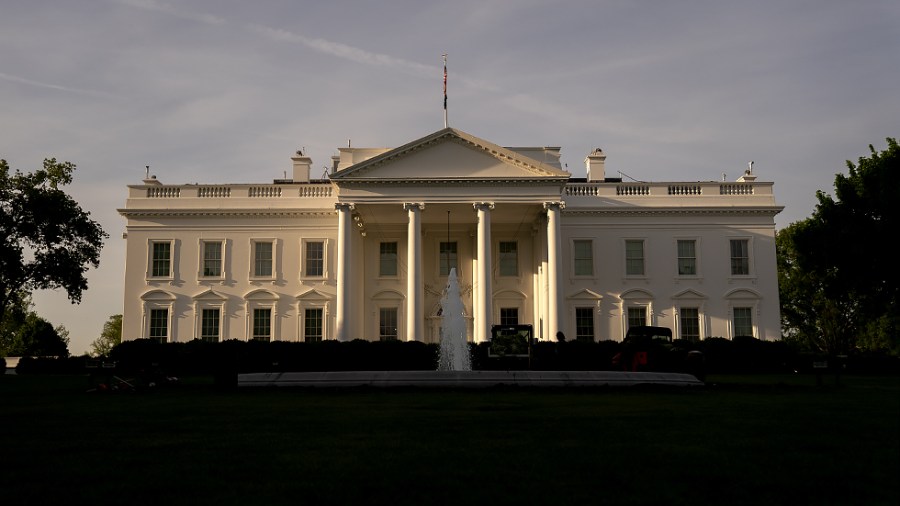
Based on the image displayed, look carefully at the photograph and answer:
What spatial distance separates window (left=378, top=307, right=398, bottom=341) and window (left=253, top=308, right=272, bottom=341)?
5850mm

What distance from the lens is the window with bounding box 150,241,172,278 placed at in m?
44.6

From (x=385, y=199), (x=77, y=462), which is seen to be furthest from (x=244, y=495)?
(x=385, y=199)

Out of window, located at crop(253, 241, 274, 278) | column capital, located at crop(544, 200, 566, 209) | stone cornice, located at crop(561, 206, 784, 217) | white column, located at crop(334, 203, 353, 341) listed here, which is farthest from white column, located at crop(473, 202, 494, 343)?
window, located at crop(253, 241, 274, 278)

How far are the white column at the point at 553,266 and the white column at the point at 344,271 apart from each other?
380 inches

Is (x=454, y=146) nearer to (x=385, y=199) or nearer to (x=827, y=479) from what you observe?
(x=385, y=199)

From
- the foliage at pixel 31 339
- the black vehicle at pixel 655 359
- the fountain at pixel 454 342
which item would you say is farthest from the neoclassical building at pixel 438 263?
the foliage at pixel 31 339

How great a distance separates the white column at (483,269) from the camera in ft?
131

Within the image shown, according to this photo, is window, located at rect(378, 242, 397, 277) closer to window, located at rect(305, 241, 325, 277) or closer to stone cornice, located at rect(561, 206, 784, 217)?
window, located at rect(305, 241, 325, 277)

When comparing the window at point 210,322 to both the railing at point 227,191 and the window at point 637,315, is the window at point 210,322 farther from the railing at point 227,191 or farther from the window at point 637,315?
the window at point 637,315

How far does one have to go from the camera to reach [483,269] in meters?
40.4

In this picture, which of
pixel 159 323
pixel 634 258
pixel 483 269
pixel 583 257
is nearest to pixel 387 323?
pixel 483 269

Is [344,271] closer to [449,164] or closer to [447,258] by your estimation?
[449,164]

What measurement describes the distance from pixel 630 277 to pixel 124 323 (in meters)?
26.9

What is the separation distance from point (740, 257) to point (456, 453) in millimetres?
39328
